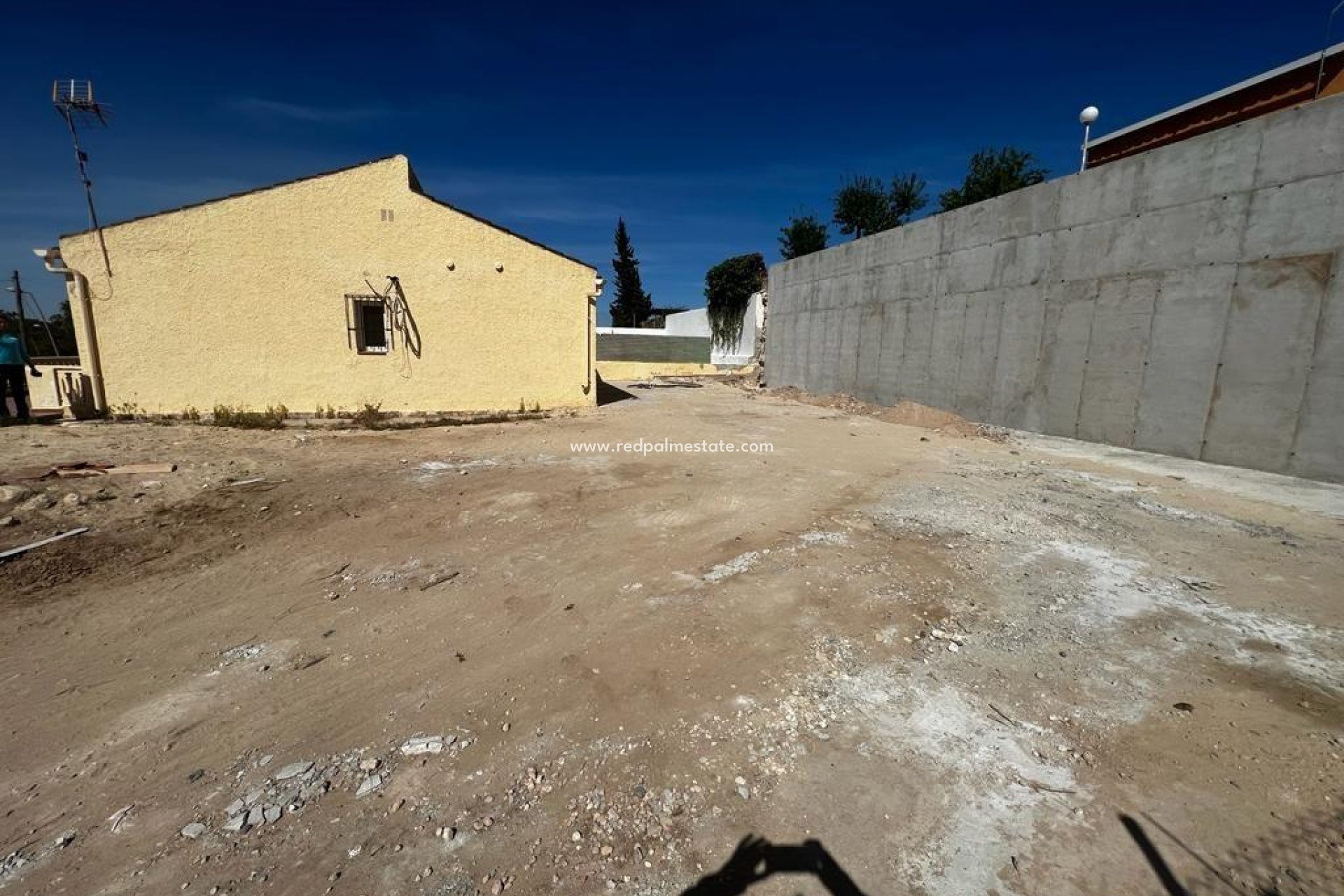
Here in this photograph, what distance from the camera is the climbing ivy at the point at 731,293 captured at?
28.1 meters

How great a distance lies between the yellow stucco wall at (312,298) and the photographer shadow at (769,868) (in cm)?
1081

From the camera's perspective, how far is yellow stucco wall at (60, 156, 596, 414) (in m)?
9.29

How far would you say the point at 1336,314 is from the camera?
20.1 feet

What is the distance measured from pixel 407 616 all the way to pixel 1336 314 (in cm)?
1010

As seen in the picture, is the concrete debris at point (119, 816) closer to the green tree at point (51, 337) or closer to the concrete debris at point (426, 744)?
the concrete debris at point (426, 744)

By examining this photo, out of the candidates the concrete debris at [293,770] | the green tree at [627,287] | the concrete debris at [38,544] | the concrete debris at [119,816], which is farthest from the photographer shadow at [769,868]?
the green tree at [627,287]

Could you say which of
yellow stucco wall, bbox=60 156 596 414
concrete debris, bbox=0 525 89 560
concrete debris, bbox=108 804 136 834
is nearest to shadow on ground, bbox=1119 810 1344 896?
concrete debris, bbox=108 804 136 834

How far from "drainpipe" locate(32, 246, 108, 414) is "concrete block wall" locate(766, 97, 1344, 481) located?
1629 cm

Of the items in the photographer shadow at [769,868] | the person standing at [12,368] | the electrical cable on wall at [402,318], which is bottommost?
the photographer shadow at [769,868]

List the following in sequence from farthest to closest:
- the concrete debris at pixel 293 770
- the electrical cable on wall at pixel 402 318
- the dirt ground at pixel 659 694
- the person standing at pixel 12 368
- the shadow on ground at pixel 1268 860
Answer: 1. the electrical cable on wall at pixel 402 318
2. the person standing at pixel 12 368
3. the concrete debris at pixel 293 770
4. the dirt ground at pixel 659 694
5. the shadow on ground at pixel 1268 860

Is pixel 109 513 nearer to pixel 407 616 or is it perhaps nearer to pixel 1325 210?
pixel 407 616

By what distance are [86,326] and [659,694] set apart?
12420 mm

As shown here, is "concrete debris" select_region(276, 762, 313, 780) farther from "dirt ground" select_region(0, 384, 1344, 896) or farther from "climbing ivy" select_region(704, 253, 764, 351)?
"climbing ivy" select_region(704, 253, 764, 351)

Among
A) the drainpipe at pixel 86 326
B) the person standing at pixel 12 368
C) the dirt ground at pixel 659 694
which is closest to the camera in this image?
the dirt ground at pixel 659 694
